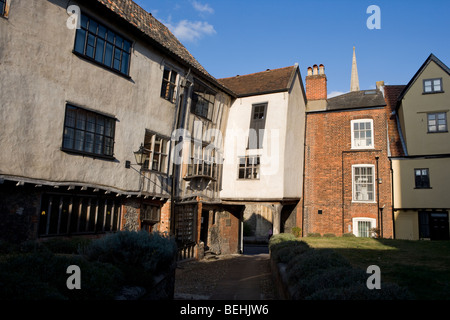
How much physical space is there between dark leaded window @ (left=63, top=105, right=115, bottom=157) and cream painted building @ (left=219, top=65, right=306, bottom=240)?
9054 mm

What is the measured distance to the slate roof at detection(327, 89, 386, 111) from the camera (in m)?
23.4

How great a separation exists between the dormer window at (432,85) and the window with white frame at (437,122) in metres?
1.58

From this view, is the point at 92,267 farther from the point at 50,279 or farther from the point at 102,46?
the point at 102,46

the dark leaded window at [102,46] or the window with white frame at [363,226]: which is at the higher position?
the dark leaded window at [102,46]

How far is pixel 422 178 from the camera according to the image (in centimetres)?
2172

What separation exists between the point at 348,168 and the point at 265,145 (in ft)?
23.4

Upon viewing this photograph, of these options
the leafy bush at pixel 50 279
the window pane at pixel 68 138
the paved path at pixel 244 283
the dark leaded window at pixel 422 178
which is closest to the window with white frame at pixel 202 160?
the paved path at pixel 244 283

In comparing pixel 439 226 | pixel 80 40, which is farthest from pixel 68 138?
pixel 439 226

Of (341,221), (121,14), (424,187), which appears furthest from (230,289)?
(424,187)

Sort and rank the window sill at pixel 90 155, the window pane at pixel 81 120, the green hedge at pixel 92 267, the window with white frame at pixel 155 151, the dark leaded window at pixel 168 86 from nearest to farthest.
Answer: the green hedge at pixel 92 267 < the window sill at pixel 90 155 < the window pane at pixel 81 120 < the window with white frame at pixel 155 151 < the dark leaded window at pixel 168 86

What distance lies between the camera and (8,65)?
9.67 meters

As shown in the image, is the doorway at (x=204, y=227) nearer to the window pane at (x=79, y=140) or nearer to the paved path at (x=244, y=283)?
the paved path at (x=244, y=283)

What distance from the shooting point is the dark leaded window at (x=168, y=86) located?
52.7 feet
